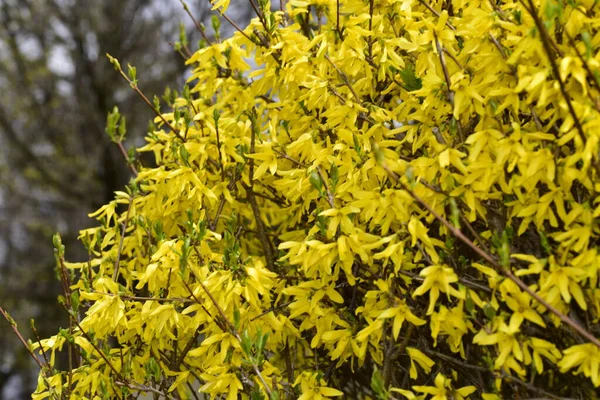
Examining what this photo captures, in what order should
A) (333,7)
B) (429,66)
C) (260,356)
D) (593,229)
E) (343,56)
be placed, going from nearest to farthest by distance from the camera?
(593,229) → (260,356) → (429,66) → (343,56) → (333,7)

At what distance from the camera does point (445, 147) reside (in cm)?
186

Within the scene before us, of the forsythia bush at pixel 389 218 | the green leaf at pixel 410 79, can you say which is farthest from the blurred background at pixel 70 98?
the green leaf at pixel 410 79

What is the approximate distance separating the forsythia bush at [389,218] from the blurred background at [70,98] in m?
5.55

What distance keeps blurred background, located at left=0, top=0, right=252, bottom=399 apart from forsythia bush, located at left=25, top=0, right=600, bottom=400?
5.55 m

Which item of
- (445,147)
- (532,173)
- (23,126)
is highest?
(23,126)

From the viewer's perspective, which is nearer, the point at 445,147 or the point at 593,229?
the point at 593,229

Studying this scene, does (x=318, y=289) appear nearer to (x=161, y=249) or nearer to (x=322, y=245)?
(x=322, y=245)

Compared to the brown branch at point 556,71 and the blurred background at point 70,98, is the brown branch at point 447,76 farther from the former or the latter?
the blurred background at point 70,98

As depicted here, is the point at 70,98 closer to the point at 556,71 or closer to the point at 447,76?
the point at 447,76

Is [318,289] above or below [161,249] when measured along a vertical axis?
below

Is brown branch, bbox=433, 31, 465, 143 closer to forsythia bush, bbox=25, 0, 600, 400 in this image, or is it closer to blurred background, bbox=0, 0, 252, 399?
forsythia bush, bbox=25, 0, 600, 400

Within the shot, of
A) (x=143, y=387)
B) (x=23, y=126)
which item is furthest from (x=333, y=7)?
(x=23, y=126)

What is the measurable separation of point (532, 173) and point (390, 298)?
0.57 metres

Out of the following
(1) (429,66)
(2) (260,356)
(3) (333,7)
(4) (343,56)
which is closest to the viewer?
(2) (260,356)
